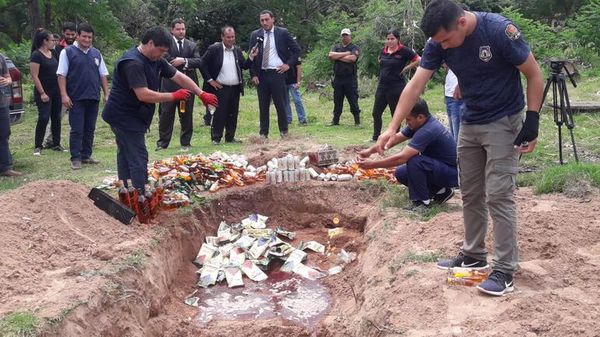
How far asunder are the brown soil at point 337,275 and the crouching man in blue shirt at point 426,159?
0.25 meters

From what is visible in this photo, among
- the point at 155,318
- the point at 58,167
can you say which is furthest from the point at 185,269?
the point at 58,167

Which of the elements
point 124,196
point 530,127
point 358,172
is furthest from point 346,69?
point 530,127

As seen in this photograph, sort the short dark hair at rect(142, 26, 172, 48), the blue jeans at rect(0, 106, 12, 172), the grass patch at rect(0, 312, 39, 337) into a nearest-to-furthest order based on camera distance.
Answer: the grass patch at rect(0, 312, 39, 337)
the short dark hair at rect(142, 26, 172, 48)
the blue jeans at rect(0, 106, 12, 172)

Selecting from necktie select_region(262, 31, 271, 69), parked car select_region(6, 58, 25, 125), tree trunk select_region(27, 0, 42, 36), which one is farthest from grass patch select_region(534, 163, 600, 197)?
tree trunk select_region(27, 0, 42, 36)

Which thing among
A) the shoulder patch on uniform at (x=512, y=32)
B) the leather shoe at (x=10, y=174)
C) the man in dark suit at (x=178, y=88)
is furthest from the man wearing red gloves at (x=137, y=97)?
the shoulder patch on uniform at (x=512, y=32)

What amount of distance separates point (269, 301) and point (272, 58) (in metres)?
5.18

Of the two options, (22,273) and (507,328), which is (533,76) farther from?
(22,273)

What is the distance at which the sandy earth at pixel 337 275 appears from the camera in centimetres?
398

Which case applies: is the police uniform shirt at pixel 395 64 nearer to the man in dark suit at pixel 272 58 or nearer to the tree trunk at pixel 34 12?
the man in dark suit at pixel 272 58

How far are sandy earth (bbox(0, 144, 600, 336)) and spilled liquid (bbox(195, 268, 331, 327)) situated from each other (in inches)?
5.5

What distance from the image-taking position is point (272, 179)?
8.13m

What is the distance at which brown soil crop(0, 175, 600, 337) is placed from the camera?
3.98 metres

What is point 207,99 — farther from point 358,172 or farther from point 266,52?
point 266,52

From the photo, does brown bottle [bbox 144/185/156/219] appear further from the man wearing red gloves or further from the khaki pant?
the khaki pant
